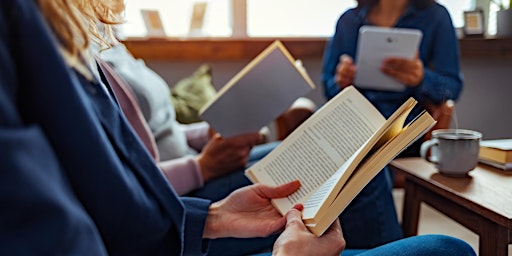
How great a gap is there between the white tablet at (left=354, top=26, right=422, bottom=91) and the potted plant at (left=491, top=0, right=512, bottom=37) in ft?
3.84

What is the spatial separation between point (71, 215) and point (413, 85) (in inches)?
61.4

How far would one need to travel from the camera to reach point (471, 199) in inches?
35.9

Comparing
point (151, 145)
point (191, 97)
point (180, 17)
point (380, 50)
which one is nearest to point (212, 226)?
point (151, 145)

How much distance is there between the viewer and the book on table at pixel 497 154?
1129 millimetres

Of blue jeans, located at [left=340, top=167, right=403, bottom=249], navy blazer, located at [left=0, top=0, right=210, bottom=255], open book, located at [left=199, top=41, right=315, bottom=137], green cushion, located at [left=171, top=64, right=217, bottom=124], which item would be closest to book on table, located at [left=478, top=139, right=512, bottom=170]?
blue jeans, located at [left=340, top=167, right=403, bottom=249]

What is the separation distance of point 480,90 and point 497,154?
1.82m

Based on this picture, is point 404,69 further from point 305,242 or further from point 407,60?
point 305,242

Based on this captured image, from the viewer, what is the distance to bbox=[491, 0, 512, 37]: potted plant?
2.56m

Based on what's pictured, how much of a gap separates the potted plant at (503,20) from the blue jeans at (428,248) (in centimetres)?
217

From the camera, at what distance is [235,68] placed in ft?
8.79

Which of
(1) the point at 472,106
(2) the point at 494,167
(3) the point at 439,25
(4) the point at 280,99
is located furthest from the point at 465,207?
(1) the point at 472,106

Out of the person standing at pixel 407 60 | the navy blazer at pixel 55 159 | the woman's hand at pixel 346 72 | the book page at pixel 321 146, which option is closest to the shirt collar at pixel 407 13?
the person standing at pixel 407 60

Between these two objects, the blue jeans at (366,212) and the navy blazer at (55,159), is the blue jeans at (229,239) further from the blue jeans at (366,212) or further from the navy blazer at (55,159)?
the navy blazer at (55,159)

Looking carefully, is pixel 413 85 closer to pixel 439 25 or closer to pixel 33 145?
pixel 439 25
